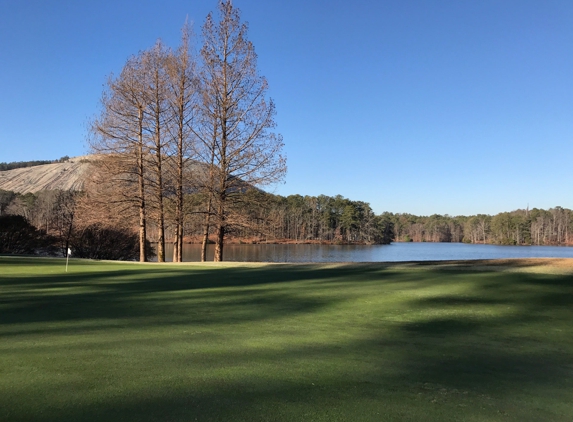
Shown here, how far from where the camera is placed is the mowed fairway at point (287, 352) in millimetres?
3504

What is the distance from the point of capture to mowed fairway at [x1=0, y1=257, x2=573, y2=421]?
3504mm

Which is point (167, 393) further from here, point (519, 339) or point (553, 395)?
point (519, 339)

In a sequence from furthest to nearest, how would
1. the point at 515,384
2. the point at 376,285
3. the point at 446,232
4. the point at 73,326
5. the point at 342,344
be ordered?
the point at 446,232 → the point at 376,285 → the point at 73,326 → the point at 342,344 → the point at 515,384

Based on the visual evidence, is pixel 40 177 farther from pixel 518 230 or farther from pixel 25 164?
pixel 518 230

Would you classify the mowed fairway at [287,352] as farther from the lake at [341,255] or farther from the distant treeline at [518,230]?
the distant treeline at [518,230]

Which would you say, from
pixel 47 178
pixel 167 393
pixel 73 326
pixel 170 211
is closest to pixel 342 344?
pixel 167 393

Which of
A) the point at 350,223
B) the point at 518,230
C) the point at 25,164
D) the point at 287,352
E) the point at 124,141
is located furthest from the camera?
the point at 25,164

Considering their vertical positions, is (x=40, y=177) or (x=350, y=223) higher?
(x=40, y=177)

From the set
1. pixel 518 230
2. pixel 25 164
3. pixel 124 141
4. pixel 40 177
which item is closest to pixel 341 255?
pixel 124 141

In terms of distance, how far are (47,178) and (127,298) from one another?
567 ft

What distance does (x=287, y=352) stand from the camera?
5.32 m

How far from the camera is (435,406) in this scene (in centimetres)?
370

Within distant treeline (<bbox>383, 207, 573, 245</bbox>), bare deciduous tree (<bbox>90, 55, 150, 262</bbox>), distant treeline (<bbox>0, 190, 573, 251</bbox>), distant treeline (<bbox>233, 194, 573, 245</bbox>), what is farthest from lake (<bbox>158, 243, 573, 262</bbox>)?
distant treeline (<bbox>383, 207, 573, 245</bbox>)

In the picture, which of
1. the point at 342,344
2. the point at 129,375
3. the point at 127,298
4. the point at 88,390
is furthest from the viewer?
the point at 127,298
